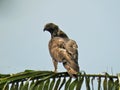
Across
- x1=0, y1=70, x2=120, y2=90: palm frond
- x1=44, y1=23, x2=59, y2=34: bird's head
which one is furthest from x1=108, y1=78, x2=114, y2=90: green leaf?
x1=44, y1=23, x2=59, y2=34: bird's head

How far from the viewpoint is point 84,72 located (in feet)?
16.1

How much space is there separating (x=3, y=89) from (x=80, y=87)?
0.84 metres

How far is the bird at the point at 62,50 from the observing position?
526 cm

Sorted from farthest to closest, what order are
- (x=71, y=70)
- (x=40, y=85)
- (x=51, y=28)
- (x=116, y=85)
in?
(x=51, y=28) → (x=71, y=70) → (x=116, y=85) → (x=40, y=85)

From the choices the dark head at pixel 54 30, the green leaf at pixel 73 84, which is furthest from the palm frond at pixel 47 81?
the dark head at pixel 54 30

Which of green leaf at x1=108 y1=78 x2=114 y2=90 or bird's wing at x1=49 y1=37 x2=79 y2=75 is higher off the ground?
bird's wing at x1=49 y1=37 x2=79 y2=75

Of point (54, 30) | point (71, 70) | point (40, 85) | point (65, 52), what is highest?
point (54, 30)

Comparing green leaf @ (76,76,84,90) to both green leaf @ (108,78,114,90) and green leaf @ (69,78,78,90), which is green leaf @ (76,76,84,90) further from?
green leaf @ (108,78,114,90)

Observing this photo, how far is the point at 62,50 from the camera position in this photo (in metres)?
5.91

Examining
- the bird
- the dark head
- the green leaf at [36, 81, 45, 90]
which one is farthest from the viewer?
the dark head

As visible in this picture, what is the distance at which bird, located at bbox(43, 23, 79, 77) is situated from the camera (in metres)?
5.26

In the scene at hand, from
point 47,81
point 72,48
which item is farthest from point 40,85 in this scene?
point 72,48

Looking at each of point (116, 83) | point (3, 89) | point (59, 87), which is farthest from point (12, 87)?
point (116, 83)

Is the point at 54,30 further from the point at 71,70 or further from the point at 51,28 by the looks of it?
the point at 71,70
